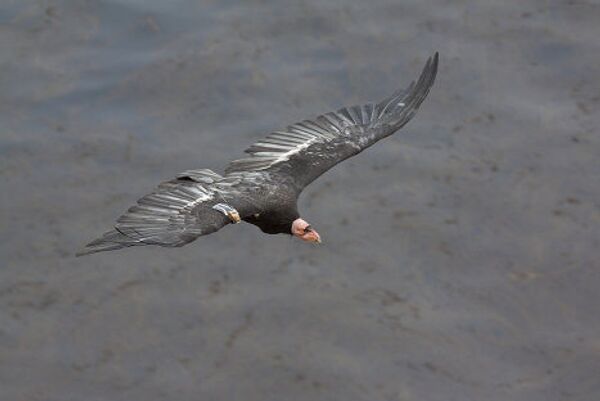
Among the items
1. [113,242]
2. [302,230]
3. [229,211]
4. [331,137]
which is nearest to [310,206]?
[331,137]

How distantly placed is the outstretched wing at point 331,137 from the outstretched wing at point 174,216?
1.11 meters

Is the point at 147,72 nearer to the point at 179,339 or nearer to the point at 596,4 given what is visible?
the point at 179,339

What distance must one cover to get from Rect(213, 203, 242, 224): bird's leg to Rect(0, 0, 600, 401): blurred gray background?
5859mm

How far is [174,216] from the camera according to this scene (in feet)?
48.0

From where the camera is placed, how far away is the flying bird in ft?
47.0

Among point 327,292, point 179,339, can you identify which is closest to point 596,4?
point 327,292

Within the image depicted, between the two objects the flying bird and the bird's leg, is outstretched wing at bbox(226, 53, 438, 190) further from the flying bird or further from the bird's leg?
the bird's leg

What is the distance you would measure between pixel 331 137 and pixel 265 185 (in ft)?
4.97

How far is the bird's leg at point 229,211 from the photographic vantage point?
14.7m

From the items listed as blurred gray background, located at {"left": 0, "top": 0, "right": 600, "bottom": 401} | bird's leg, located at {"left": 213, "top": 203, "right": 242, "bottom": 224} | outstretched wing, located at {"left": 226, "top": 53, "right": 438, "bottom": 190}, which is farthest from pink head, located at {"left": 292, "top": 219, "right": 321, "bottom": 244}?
blurred gray background, located at {"left": 0, "top": 0, "right": 600, "bottom": 401}

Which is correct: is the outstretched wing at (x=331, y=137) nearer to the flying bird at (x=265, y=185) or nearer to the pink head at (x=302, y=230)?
the flying bird at (x=265, y=185)

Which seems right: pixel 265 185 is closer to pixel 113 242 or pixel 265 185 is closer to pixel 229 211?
pixel 229 211

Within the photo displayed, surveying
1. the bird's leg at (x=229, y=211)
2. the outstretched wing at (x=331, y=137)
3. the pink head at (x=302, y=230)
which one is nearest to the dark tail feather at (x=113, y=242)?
the bird's leg at (x=229, y=211)

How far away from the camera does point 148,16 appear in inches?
976
